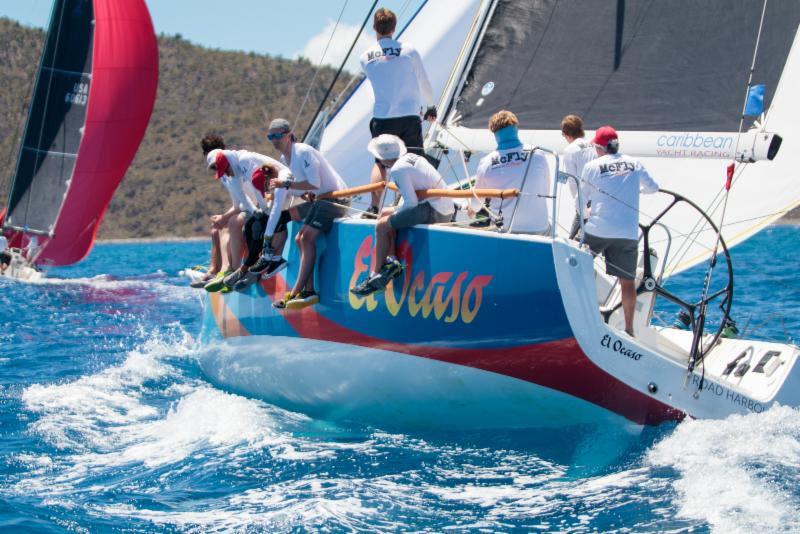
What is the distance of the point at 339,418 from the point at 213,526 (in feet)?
7.51

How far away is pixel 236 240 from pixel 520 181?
112 inches

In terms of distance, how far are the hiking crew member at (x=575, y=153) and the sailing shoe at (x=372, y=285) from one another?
1365 millimetres

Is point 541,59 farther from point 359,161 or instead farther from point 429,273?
Result: point 429,273

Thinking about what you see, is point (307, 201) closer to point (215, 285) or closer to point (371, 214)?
point (371, 214)

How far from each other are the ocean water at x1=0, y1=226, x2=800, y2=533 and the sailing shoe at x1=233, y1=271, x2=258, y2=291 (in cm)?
97

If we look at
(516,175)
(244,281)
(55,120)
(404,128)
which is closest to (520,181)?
(516,175)

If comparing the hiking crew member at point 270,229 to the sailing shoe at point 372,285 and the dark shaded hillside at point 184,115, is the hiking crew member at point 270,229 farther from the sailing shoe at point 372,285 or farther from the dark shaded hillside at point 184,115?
the dark shaded hillside at point 184,115

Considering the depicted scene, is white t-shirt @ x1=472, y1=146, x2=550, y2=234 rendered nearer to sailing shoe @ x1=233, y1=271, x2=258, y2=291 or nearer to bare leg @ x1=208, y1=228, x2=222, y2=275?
sailing shoe @ x1=233, y1=271, x2=258, y2=291

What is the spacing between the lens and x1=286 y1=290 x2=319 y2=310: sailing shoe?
715cm

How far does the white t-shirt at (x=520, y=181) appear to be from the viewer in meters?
6.26

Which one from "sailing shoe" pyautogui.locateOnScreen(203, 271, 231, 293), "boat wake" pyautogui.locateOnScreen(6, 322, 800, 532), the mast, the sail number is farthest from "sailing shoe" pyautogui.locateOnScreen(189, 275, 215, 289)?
the sail number

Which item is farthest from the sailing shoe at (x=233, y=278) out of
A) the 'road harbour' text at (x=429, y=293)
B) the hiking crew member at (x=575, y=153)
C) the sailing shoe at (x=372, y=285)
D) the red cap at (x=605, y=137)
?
the red cap at (x=605, y=137)

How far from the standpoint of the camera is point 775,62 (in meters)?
7.48

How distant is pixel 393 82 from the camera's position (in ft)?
25.6
